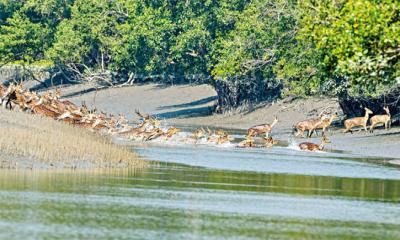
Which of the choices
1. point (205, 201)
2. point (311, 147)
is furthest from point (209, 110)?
point (205, 201)

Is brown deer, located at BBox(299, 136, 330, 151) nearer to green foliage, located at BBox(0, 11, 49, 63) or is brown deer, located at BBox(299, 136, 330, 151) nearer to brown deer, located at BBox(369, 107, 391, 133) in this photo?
brown deer, located at BBox(369, 107, 391, 133)

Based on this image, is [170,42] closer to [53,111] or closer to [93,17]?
[93,17]

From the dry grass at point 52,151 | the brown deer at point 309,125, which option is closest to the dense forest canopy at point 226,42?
the brown deer at point 309,125

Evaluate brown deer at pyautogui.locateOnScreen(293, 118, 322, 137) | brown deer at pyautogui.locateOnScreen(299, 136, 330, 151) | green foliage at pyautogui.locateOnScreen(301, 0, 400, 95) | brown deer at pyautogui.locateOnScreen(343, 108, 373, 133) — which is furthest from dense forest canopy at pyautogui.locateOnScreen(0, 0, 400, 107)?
brown deer at pyautogui.locateOnScreen(299, 136, 330, 151)

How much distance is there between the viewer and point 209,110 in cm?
7119

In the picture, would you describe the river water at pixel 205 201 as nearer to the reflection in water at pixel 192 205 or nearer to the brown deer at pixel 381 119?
the reflection in water at pixel 192 205

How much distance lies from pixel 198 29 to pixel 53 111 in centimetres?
1866

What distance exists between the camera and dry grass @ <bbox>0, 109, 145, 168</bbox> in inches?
1228

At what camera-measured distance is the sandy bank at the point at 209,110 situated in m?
47.4

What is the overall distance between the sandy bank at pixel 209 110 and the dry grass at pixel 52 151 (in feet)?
42.7

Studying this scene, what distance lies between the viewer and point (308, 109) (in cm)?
6175

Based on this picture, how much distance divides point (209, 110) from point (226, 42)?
11728mm

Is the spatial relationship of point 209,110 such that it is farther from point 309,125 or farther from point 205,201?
point 205,201

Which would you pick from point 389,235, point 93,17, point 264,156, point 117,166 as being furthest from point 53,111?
point 93,17
